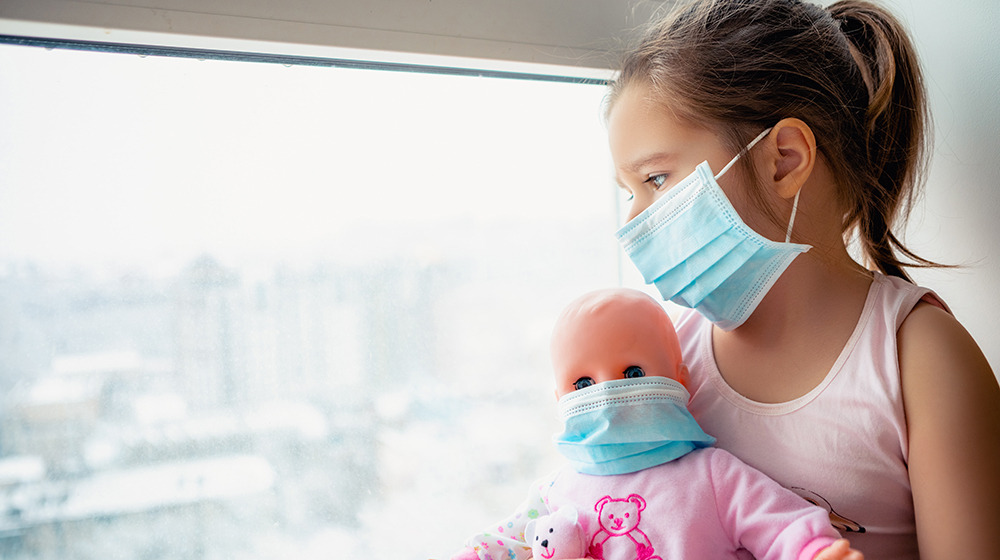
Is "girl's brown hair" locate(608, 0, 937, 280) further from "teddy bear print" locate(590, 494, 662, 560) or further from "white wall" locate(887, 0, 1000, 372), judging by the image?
"teddy bear print" locate(590, 494, 662, 560)

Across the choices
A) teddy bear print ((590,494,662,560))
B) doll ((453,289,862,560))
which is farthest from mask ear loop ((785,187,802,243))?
teddy bear print ((590,494,662,560))

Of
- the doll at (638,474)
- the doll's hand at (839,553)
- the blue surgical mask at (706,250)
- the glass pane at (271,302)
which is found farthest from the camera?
the glass pane at (271,302)

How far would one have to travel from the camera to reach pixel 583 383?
3.36 feet

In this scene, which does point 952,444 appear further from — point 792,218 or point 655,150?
point 655,150

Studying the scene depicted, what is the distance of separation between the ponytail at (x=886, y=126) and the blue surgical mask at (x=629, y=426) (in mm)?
456

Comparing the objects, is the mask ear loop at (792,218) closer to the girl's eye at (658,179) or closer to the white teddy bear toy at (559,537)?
the girl's eye at (658,179)

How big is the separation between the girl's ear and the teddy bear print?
0.53m

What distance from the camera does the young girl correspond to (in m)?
0.91

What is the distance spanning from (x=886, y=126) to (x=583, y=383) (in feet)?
2.12

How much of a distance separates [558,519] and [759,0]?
0.88 meters

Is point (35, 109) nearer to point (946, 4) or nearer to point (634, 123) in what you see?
point (634, 123)

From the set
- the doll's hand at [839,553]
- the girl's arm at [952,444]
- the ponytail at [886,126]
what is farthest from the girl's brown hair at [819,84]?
the doll's hand at [839,553]

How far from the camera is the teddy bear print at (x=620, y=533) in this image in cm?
90

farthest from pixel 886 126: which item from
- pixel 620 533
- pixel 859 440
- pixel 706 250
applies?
pixel 620 533
